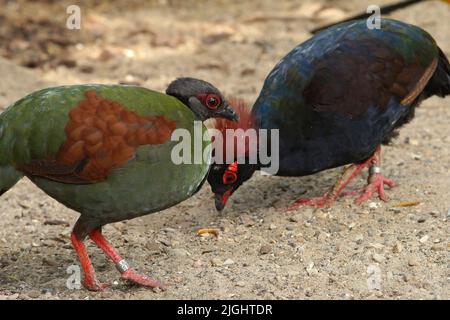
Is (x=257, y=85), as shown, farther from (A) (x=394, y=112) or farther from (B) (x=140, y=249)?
(B) (x=140, y=249)

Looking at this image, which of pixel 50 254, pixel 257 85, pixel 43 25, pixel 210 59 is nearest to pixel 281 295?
pixel 50 254

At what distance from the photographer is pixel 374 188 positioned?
→ 231 inches

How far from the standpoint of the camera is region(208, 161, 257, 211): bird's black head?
212 inches

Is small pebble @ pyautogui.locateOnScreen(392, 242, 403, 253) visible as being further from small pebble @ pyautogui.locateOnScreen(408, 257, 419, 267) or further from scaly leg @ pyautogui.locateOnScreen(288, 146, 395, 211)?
scaly leg @ pyautogui.locateOnScreen(288, 146, 395, 211)

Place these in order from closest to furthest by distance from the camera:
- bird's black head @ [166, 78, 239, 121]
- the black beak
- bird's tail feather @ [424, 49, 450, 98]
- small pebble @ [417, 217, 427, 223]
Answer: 1. bird's black head @ [166, 78, 239, 121]
2. the black beak
3. small pebble @ [417, 217, 427, 223]
4. bird's tail feather @ [424, 49, 450, 98]

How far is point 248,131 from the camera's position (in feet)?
17.4

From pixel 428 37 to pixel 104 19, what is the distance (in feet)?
17.0

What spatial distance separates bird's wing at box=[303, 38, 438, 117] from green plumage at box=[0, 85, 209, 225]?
1224 mm

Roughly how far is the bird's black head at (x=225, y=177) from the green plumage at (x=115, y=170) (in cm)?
84
